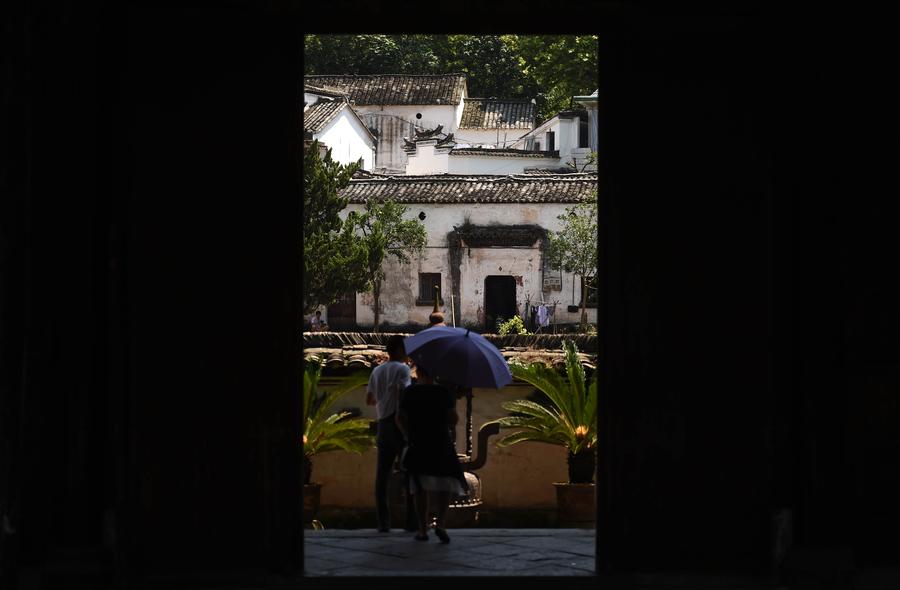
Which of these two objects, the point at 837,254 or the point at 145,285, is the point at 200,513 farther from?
the point at 837,254

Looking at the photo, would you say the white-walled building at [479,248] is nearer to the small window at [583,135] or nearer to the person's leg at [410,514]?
the small window at [583,135]

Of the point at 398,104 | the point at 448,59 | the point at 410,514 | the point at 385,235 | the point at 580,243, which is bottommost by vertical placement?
the point at 410,514

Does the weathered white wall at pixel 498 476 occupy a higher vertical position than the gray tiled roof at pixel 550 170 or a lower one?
lower

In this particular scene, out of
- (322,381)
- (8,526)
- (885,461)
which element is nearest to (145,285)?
(8,526)

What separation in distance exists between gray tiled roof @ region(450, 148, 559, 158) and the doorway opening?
22.7 ft

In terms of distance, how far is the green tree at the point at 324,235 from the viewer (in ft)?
89.4

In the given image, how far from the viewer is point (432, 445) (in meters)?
7.48

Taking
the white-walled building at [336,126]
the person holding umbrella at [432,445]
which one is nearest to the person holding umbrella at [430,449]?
the person holding umbrella at [432,445]

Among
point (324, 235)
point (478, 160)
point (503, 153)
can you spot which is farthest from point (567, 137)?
point (324, 235)

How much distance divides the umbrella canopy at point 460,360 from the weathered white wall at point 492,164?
99.2ft

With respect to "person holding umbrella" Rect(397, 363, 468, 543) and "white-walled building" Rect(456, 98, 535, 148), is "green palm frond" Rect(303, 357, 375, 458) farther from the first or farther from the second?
"white-walled building" Rect(456, 98, 535, 148)

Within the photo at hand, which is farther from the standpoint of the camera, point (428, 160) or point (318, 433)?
point (428, 160)

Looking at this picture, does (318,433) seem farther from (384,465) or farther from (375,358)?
(375,358)

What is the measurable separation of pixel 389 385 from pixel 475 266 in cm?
2442
